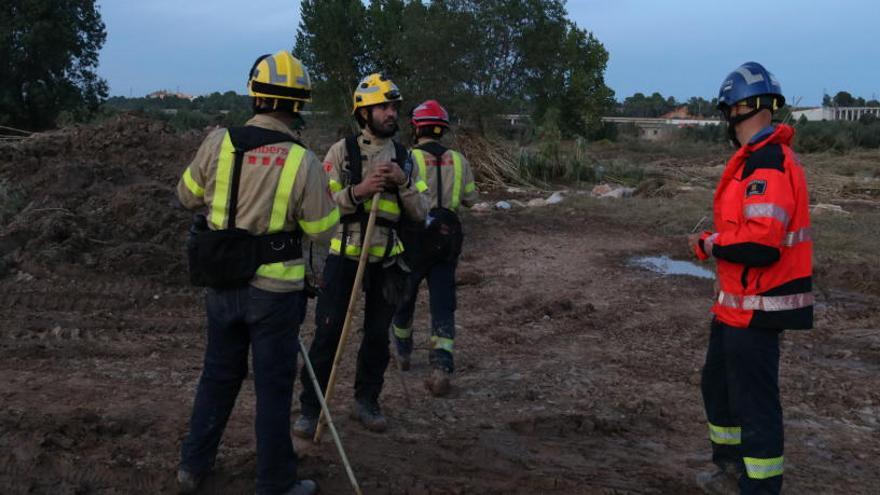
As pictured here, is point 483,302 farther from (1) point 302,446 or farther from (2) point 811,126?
(2) point 811,126

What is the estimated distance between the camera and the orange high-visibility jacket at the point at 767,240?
390 centimetres

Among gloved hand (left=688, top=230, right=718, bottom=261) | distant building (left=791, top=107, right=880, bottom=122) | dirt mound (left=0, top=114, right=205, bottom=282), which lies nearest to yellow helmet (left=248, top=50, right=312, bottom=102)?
gloved hand (left=688, top=230, right=718, bottom=261)

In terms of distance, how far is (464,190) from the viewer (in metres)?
6.48

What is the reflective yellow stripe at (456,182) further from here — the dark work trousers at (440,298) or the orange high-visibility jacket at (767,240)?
the orange high-visibility jacket at (767,240)

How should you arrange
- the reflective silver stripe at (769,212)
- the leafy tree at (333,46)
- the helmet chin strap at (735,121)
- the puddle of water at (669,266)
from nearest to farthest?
the reflective silver stripe at (769,212), the helmet chin strap at (735,121), the puddle of water at (669,266), the leafy tree at (333,46)

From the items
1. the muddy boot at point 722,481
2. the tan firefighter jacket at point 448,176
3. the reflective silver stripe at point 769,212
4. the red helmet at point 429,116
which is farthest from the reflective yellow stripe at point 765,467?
the red helmet at point 429,116

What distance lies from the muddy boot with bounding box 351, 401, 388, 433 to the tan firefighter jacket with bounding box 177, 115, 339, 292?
1555 millimetres

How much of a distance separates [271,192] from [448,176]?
262cm

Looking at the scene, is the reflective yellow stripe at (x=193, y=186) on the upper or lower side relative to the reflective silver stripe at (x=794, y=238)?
upper

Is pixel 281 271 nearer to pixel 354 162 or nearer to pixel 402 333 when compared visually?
pixel 354 162

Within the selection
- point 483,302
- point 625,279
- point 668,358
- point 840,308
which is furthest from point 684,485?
point 625,279

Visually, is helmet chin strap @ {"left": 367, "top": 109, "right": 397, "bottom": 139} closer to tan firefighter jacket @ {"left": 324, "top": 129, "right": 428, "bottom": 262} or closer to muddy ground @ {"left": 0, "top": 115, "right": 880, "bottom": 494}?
tan firefighter jacket @ {"left": 324, "top": 129, "right": 428, "bottom": 262}

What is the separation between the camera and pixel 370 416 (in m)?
5.33

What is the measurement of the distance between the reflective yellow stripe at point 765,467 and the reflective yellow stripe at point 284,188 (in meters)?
2.65
